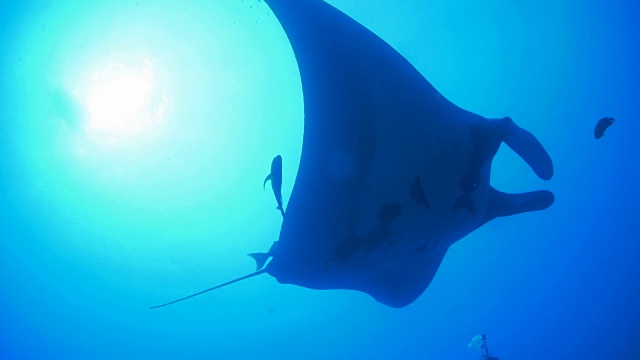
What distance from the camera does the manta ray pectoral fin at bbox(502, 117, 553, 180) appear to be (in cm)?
317

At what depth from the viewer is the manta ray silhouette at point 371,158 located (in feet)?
9.18

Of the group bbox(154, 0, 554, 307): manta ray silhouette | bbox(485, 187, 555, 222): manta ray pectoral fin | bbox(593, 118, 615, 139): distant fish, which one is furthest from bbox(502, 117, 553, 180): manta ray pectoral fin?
bbox(593, 118, 615, 139): distant fish

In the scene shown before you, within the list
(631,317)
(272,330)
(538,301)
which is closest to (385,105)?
(272,330)

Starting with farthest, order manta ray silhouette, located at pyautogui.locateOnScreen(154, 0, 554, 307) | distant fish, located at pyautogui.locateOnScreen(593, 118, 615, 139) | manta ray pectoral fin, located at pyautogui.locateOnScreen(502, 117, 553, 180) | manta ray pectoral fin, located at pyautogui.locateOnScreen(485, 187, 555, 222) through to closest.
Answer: distant fish, located at pyautogui.locateOnScreen(593, 118, 615, 139), manta ray pectoral fin, located at pyautogui.locateOnScreen(485, 187, 555, 222), manta ray pectoral fin, located at pyautogui.locateOnScreen(502, 117, 553, 180), manta ray silhouette, located at pyautogui.locateOnScreen(154, 0, 554, 307)

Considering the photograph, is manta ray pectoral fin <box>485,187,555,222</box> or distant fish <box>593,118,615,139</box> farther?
distant fish <box>593,118,615,139</box>

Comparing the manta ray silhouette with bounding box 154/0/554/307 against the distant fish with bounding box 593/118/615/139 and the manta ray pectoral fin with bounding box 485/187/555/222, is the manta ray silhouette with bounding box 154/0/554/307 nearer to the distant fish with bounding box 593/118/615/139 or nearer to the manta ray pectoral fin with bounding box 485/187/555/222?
the manta ray pectoral fin with bounding box 485/187/555/222

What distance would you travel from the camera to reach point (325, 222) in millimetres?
3201

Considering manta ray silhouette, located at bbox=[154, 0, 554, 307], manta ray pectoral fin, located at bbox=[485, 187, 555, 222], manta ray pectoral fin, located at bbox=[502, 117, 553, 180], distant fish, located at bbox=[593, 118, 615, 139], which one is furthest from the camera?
distant fish, located at bbox=[593, 118, 615, 139]

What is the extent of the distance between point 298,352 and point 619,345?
32641 millimetres

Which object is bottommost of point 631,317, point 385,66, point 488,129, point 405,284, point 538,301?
point 405,284

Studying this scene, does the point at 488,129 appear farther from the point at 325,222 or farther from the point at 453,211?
the point at 325,222

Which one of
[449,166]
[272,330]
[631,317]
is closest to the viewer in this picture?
[449,166]

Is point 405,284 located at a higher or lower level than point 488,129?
lower

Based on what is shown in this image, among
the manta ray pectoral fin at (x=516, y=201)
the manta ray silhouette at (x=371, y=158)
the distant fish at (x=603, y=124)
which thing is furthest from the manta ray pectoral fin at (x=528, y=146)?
the distant fish at (x=603, y=124)
